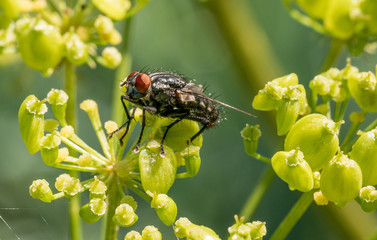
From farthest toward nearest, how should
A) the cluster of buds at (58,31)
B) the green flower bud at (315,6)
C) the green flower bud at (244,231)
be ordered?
1. the green flower bud at (315,6)
2. the cluster of buds at (58,31)
3. the green flower bud at (244,231)

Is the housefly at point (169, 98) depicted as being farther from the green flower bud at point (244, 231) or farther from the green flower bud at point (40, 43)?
the green flower bud at point (244, 231)

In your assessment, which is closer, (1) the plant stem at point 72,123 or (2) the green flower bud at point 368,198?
(2) the green flower bud at point 368,198

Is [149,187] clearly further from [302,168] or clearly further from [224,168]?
[224,168]

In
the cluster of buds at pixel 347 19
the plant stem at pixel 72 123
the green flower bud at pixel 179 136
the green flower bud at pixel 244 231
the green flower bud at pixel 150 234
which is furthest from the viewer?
the cluster of buds at pixel 347 19

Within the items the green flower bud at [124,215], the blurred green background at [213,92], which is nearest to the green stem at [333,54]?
the blurred green background at [213,92]

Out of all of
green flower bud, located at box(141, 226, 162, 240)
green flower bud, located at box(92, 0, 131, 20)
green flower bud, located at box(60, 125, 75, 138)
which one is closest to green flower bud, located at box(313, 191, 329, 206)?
green flower bud, located at box(141, 226, 162, 240)

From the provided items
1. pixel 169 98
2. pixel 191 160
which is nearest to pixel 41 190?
pixel 191 160

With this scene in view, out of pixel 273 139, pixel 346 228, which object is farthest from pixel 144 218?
pixel 346 228
